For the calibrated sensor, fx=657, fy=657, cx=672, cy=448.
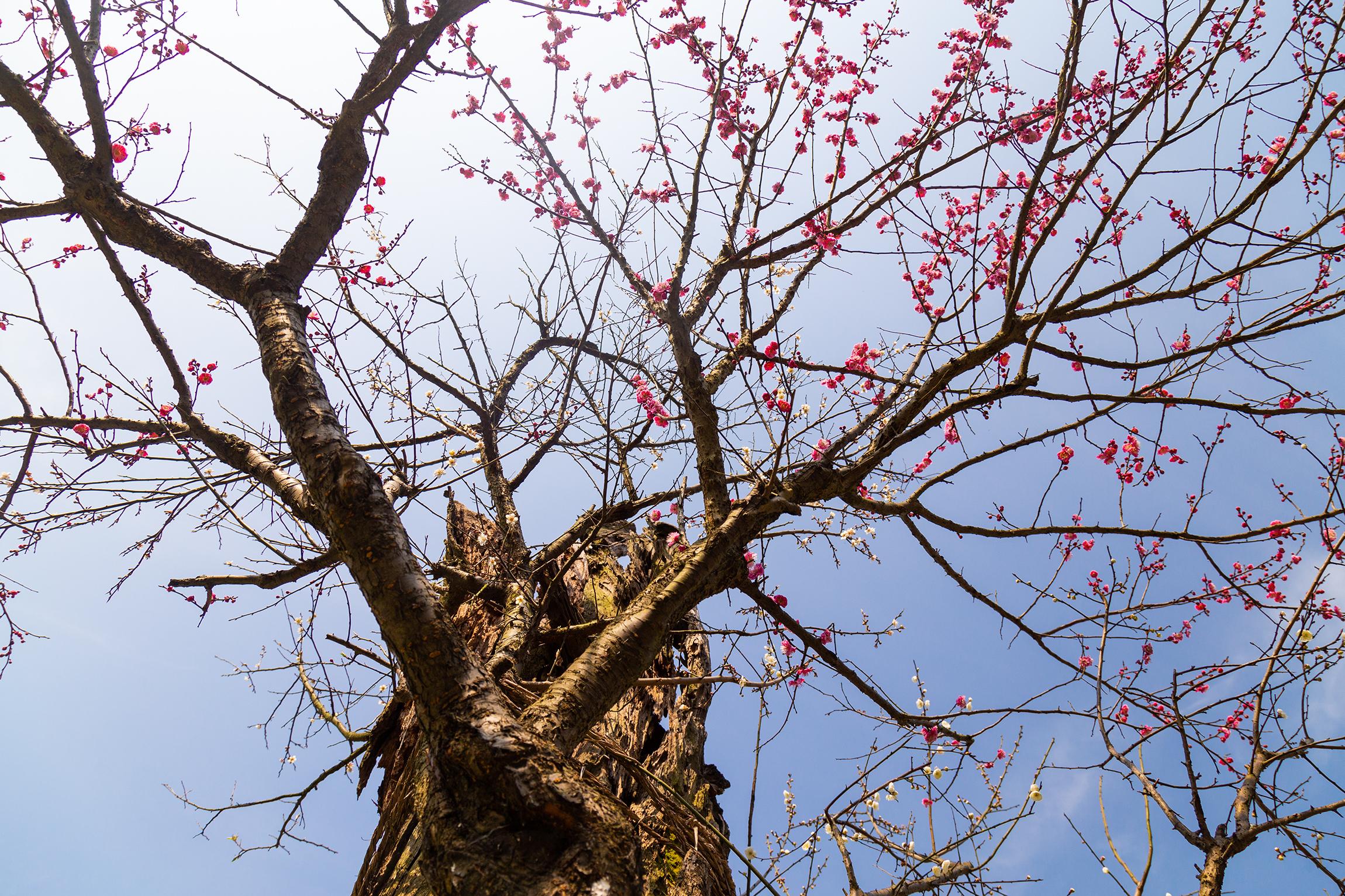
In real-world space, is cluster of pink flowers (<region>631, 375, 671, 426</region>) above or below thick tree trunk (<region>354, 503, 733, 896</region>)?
above

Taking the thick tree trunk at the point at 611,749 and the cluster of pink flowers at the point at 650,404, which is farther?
the cluster of pink flowers at the point at 650,404

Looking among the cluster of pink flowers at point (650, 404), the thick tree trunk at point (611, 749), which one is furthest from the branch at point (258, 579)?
the cluster of pink flowers at point (650, 404)

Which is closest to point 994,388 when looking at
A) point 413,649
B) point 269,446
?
point 413,649

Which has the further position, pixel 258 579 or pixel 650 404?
pixel 650 404

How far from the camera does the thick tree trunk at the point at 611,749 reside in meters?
2.40

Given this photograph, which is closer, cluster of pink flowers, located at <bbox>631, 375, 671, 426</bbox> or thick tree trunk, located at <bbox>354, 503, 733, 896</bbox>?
thick tree trunk, located at <bbox>354, 503, 733, 896</bbox>

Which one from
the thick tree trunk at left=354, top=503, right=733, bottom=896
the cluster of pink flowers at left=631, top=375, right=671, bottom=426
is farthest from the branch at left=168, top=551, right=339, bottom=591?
the cluster of pink flowers at left=631, top=375, right=671, bottom=426

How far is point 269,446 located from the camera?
3631mm

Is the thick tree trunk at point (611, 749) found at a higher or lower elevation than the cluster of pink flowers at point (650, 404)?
lower

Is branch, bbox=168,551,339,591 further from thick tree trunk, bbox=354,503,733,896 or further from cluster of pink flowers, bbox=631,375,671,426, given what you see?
cluster of pink flowers, bbox=631,375,671,426

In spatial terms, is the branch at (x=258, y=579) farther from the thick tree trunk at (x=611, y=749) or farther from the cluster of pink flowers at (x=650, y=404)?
the cluster of pink flowers at (x=650, y=404)

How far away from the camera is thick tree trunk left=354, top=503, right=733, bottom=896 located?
240 cm

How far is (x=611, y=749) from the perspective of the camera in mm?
2387

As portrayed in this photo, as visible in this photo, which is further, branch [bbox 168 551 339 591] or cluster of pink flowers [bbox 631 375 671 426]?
cluster of pink flowers [bbox 631 375 671 426]
